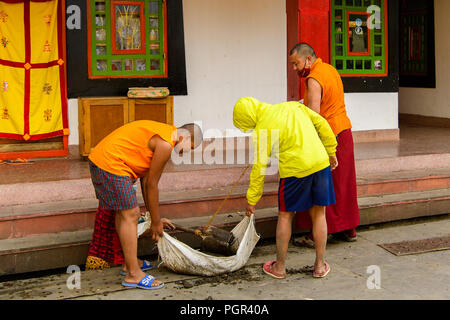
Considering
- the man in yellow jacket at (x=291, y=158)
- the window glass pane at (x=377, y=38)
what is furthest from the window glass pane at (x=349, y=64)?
the man in yellow jacket at (x=291, y=158)

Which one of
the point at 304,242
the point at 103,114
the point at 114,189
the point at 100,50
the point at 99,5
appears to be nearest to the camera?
the point at 114,189

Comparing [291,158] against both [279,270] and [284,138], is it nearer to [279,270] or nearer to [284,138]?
[284,138]

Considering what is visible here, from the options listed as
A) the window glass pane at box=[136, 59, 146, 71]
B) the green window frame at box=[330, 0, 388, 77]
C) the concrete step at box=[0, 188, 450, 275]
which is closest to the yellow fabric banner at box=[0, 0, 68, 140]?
the window glass pane at box=[136, 59, 146, 71]

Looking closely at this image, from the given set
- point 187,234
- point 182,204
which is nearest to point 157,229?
point 187,234

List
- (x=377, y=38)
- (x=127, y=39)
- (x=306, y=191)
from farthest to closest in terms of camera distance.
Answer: (x=377, y=38) → (x=127, y=39) → (x=306, y=191)

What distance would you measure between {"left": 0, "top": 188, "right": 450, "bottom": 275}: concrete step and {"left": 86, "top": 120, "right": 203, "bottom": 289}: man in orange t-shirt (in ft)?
2.66

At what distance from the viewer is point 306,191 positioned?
5.13 meters

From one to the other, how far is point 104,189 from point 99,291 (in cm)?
83

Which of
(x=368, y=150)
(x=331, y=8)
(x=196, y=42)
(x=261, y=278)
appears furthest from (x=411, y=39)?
(x=261, y=278)

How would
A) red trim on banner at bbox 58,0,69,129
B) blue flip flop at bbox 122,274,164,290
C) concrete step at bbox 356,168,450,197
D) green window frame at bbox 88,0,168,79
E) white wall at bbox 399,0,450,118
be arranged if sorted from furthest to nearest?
white wall at bbox 399,0,450,118, green window frame at bbox 88,0,168,79, red trim on banner at bbox 58,0,69,129, concrete step at bbox 356,168,450,197, blue flip flop at bbox 122,274,164,290

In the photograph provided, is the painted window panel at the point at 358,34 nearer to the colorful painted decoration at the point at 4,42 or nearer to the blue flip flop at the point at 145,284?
the colorful painted decoration at the point at 4,42

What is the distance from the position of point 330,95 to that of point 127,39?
146 inches

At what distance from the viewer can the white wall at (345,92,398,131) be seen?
1019cm

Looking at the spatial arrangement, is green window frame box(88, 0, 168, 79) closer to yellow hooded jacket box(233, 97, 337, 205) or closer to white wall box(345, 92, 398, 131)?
white wall box(345, 92, 398, 131)
